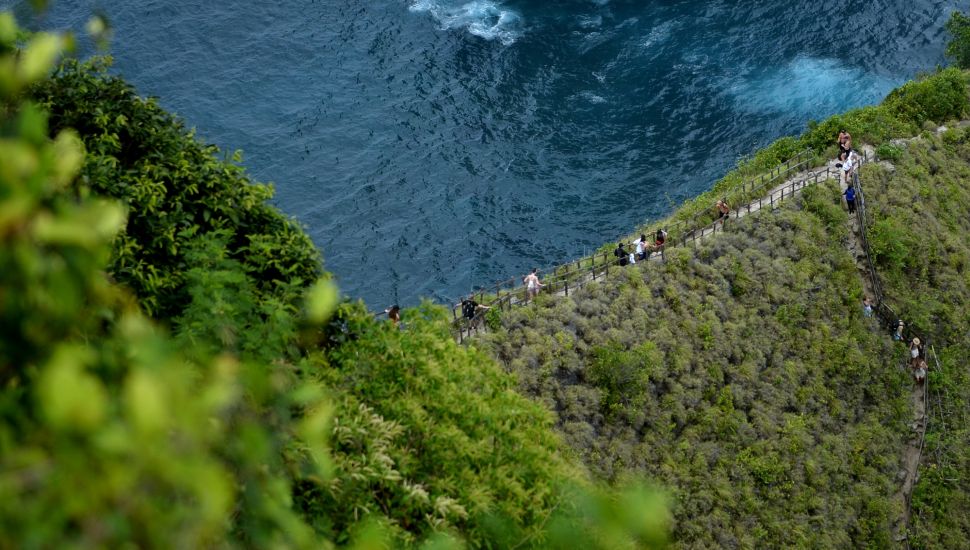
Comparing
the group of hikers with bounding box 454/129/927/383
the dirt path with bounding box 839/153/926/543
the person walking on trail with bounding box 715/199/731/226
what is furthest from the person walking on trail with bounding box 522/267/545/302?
the dirt path with bounding box 839/153/926/543

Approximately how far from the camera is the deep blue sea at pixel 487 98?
159ft

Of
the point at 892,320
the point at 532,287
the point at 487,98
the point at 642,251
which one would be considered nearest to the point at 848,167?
the point at 892,320

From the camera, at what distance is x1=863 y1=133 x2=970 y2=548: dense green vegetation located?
34750 mm

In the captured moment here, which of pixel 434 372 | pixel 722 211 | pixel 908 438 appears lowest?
pixel 908 438

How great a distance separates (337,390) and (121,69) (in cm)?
4677

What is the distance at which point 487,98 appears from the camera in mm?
57406

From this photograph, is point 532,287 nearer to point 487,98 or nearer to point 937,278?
point 937,278

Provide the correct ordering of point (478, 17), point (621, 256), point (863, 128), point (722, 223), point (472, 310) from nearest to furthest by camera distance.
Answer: point (472, 310) → point (621, 256) → point (722, 223) → point (863, 128) → point (478, 17)

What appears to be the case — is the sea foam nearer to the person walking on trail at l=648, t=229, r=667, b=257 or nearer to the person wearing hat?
the person wearing hat

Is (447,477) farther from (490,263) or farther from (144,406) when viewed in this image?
(490,263)

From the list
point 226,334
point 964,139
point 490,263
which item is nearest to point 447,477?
point 226,334

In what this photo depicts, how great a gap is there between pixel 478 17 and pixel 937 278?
37.3m

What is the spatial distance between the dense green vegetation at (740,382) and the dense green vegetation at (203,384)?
10.1 m

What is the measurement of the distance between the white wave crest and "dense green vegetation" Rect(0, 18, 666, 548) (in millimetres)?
46145
